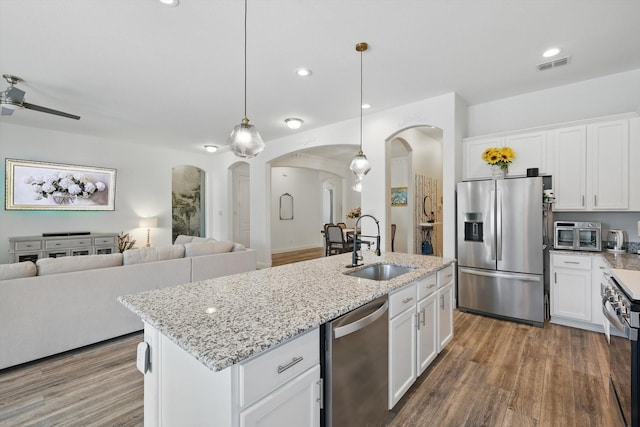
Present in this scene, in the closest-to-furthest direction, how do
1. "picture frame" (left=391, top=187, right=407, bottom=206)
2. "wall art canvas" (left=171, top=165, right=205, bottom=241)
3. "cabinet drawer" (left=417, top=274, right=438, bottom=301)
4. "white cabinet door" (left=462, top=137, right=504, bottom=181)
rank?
"cabinet drawer" (left=417, top=274, right=438, bottom=301) → "white cabinet door" (left=462, top=137, right=504, bottom=181) → "picture frame" (left=391, top=187, right=407, bottom=206) → "wall art canvas" (left=171, top=165, right=205, bottom=241)

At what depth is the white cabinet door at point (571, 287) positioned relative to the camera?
3123 mm

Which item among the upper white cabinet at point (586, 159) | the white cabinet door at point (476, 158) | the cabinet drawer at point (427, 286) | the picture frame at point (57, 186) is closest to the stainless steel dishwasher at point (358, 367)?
the cabinet drawer at point (427, 286)

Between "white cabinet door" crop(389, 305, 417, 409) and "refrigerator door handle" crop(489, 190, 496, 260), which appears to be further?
"refrigerator door handle" crop(489, 190, 496, 260)

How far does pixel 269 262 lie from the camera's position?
6582 mm

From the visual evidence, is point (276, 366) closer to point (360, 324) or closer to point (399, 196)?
point (360, 324)

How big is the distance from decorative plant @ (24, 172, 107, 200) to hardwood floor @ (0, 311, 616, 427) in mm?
4252

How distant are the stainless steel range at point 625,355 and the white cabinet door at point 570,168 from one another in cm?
184

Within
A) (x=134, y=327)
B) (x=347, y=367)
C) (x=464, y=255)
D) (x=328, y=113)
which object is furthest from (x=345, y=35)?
(x=134, y=327)

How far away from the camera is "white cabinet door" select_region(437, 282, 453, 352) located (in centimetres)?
248

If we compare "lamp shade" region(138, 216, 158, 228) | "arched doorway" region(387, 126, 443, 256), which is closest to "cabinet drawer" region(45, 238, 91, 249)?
"lamp shade" region(138, 216, 158, 228)

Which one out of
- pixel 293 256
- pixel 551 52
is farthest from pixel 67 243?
pixel 551 52

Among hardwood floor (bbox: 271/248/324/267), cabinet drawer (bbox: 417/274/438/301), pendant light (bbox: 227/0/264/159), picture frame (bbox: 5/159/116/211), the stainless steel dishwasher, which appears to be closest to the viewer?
the stainless steel dishwasher

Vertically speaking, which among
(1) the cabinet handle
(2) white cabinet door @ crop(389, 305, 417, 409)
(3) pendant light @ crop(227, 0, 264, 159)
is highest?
(3) pendant light @ crop(227, 0, 264, 159)

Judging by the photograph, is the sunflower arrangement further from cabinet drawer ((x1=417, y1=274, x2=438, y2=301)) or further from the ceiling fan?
the ceiling fan
